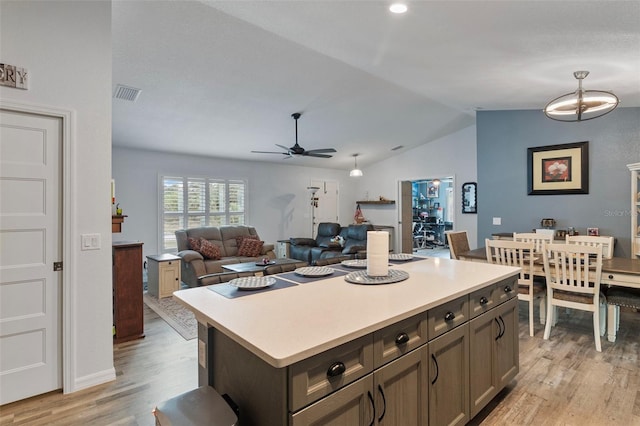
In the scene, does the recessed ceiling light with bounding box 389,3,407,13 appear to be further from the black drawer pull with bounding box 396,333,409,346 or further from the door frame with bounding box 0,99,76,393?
the door frame with bounding box 0,99,76,393

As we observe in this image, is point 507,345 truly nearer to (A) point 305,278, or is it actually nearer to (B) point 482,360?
(B) point 482,360

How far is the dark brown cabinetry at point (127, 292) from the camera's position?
3.34 metres

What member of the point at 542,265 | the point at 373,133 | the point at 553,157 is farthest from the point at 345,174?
the point at 542,265

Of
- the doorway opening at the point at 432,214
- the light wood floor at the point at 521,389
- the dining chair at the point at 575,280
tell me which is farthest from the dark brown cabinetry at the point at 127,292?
the doorway opening at the point at 432,214

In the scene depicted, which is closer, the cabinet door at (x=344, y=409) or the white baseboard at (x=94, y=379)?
the cabinet door at (x=344, y=409)

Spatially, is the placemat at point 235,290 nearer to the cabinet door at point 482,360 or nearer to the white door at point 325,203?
the cabinet door at point 482,360

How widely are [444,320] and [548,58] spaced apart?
2.80 m

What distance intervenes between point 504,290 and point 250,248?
4.89 m

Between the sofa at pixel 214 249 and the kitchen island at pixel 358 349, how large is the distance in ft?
12.3

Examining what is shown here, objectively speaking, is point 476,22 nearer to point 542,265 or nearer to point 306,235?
point 542,265

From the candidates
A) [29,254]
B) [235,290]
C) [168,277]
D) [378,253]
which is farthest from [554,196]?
[29,254]

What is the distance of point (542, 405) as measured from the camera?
2242 mm

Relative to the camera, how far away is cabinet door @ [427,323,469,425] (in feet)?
5.38

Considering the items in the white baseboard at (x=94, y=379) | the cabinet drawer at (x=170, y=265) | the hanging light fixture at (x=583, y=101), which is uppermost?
the hanging light fixture at (x=583, y=101)
